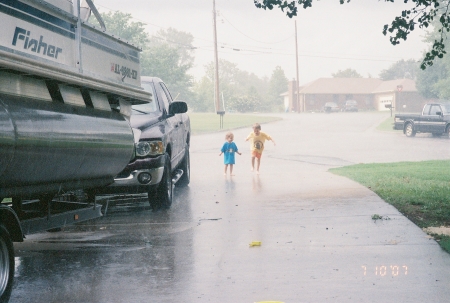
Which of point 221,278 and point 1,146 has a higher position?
point 1,146

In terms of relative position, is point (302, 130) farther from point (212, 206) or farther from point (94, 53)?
point (94, 53)

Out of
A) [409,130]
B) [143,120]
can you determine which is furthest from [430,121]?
[143,120]

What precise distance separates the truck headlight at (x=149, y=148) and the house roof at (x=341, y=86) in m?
99.6

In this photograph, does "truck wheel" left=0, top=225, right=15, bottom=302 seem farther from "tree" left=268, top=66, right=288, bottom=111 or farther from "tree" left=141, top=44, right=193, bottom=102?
"tree" left=268, top=66, right=288, bottom=111

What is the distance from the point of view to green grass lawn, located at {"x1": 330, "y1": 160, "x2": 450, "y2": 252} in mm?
10844

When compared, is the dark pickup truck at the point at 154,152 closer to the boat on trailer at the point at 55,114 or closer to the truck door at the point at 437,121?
the boat on trailer at the point at 55,114

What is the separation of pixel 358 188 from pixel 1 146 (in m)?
10.1

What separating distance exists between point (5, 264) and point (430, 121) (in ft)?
111

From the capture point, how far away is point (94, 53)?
320 inches

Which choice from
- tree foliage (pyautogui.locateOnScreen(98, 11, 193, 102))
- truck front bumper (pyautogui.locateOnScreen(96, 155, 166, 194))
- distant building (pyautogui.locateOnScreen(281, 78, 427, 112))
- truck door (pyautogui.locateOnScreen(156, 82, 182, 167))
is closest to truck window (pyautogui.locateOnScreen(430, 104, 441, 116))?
tree foliage (pyautogui.locateOnScreen(98, 11, 193, 102))

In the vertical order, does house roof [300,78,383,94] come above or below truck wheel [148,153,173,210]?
below

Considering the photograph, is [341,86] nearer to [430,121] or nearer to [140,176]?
[430,121]

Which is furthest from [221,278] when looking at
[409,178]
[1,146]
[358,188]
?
[409,178]

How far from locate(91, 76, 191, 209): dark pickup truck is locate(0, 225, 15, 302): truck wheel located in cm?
333
